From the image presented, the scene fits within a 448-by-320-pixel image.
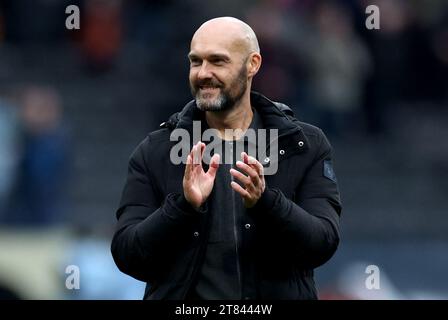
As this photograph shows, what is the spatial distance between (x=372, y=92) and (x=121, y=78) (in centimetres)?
260

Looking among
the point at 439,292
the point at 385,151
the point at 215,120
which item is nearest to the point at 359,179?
the point at 385,151

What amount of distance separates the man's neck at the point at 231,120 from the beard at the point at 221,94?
0.16 feet

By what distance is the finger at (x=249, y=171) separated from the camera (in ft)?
15.2

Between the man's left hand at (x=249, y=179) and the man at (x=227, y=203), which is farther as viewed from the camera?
the man at (x=227, y=203)

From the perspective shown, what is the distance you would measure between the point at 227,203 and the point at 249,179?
A: 1.10 feet

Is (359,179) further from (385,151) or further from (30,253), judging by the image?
(30,253)

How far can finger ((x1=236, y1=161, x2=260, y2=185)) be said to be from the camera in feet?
15.2
